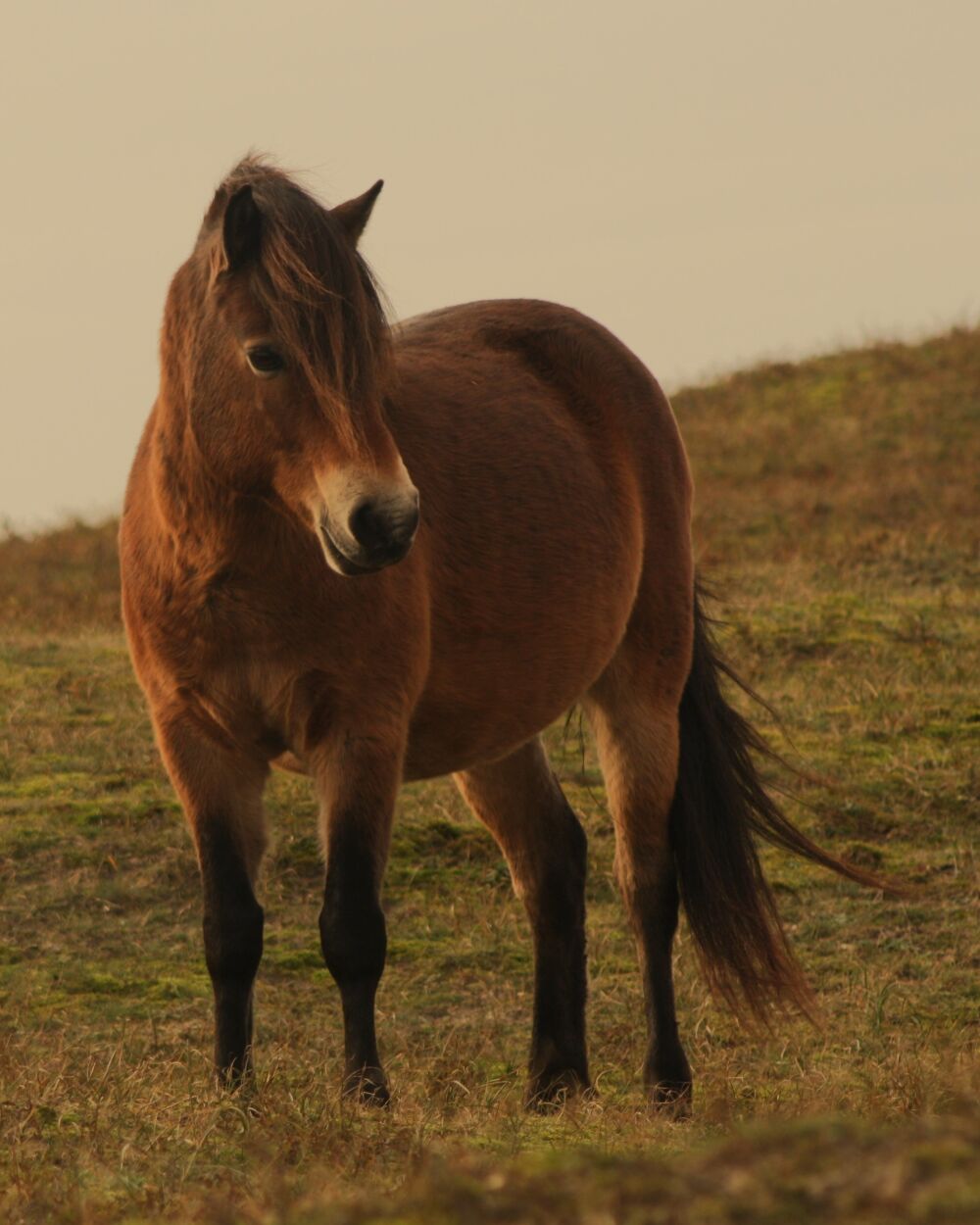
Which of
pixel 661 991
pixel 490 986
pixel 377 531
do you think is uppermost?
pixel 377 531

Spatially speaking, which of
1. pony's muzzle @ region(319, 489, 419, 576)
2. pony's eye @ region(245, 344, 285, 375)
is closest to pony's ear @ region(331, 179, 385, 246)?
pony's eye @ region(245, 344, 285, 375)

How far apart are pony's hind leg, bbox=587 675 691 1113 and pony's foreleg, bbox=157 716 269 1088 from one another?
155cm

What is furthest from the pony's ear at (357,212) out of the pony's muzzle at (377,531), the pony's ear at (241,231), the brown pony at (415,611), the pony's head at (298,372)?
the pony's muzzle at (377,531)

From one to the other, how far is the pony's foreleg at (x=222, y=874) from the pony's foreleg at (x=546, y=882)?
47.8 inches

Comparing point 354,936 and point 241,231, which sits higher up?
point 241,231

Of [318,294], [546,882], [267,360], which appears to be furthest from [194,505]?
[546,882]

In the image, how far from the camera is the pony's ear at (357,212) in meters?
4.59

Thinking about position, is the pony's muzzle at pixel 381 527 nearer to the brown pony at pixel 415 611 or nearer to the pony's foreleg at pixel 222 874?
the brown pony at pixel 415 611

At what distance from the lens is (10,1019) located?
18.7 feet

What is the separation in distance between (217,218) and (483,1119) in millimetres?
2500

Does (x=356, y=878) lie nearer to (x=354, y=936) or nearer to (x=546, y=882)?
(x=354, y=936)

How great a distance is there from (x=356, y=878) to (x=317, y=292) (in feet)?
5.09

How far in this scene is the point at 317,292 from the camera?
419 cm

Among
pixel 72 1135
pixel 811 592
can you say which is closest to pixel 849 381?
pixel 811 592
